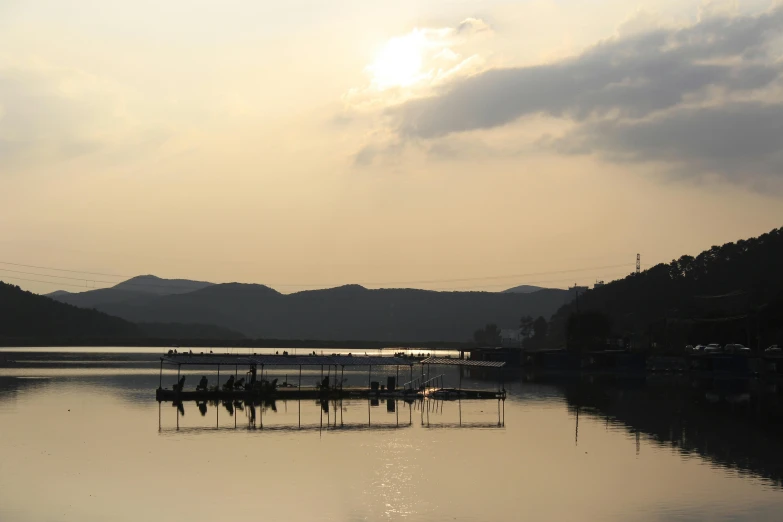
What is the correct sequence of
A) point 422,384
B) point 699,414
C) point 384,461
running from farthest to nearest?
point 422,384 → point 699,414 → point 384,461

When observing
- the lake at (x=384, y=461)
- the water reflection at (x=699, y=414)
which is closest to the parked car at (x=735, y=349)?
the water reflection at (x=699, y=414)

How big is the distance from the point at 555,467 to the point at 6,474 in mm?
31945

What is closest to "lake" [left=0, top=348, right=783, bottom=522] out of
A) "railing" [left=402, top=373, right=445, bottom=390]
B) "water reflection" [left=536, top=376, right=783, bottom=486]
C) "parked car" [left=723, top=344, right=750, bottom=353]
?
"water reflection" [left=536, top=376, right=783, bottom=486]

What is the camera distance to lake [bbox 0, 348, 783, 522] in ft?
146

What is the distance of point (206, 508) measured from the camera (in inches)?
1721

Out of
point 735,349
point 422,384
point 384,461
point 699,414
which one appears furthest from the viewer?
point 735,349

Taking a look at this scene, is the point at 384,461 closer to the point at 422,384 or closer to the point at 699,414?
the point at 699,414

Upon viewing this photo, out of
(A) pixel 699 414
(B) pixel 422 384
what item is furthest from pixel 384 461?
(B) pixel 422 384

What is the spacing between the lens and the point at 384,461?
2314 inches

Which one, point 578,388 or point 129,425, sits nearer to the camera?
point 129,425

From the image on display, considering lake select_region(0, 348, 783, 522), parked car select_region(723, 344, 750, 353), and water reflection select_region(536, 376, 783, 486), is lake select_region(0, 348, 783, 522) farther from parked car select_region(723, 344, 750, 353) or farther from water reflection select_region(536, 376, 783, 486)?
parked car select_region(723, 344, 750, 353)

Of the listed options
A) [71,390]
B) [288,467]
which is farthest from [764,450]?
[71,390]

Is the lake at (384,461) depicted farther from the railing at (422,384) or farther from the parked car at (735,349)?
the parked car at (735,349)

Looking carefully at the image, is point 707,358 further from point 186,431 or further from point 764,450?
point 186,431
